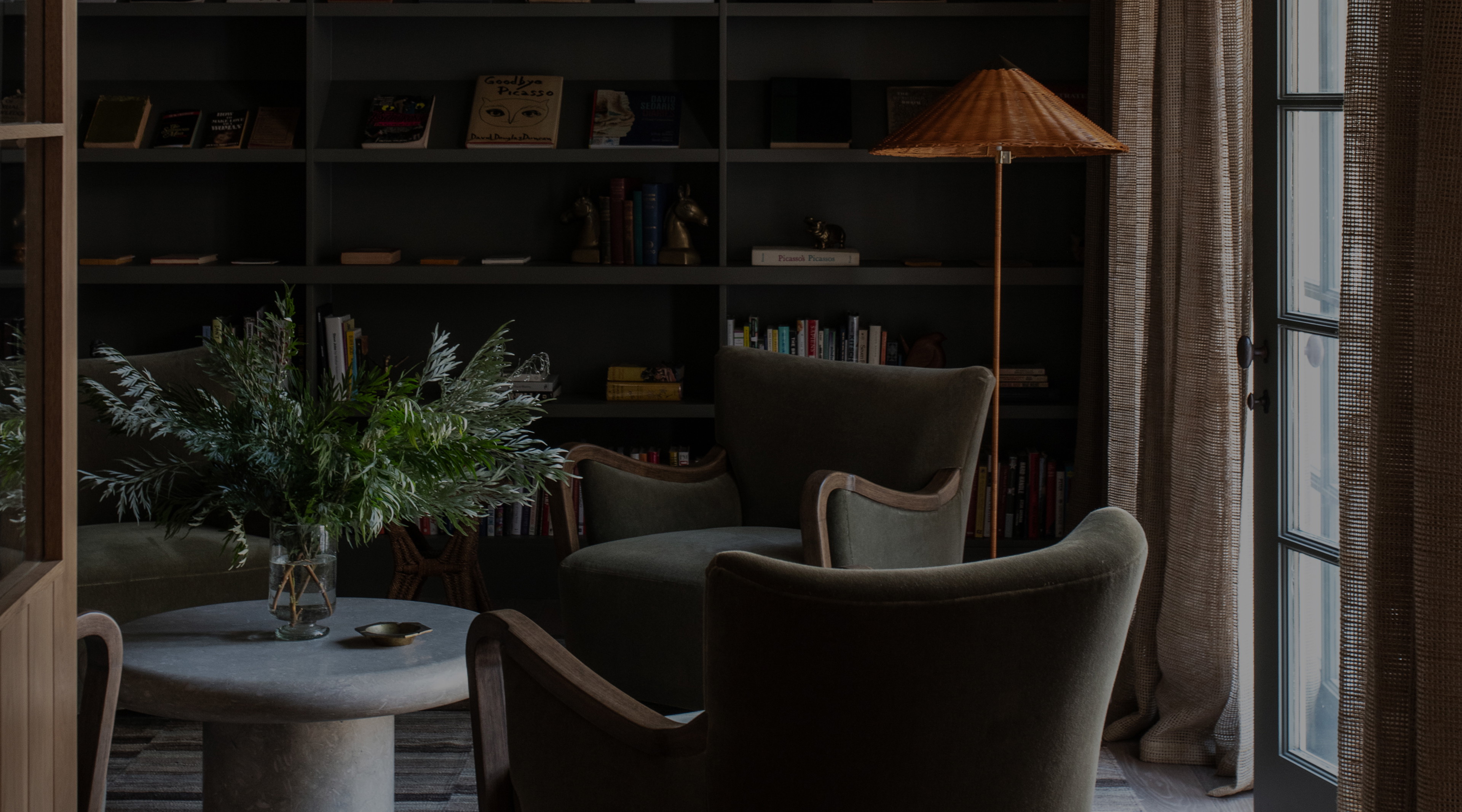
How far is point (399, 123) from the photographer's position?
409 cm

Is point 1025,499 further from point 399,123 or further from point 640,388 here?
point 399,123

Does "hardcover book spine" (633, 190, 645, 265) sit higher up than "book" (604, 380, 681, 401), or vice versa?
"hardcover book spine" (633, 190, 645, 265)

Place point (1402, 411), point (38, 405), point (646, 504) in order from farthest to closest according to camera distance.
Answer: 1. point (646, 504)
2. point (1402, 411)
3. point (38, 405)

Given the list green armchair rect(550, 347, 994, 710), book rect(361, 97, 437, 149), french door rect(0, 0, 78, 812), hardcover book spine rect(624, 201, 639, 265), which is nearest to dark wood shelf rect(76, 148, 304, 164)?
book rect(361, 97, 437, 149)

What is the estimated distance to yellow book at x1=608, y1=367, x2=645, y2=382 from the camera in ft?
13.5

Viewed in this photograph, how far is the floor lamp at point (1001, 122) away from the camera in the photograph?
9.68ft

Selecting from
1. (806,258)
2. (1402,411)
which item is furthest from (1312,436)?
(806,258)

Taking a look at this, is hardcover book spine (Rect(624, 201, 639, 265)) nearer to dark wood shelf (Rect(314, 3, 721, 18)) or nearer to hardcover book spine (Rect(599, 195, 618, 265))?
hardcover book spine (Rect(599, 195, 618, 265))

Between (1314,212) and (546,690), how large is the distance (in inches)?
64.1

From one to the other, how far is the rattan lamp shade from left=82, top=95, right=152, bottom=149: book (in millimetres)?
2416

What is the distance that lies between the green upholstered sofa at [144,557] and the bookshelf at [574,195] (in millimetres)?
927

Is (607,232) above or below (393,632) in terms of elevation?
above

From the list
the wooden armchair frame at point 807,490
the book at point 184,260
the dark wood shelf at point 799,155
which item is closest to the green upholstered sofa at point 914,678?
the wooden armchair frame at point 807,490

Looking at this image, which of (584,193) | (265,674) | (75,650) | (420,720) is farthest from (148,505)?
(584,193)
